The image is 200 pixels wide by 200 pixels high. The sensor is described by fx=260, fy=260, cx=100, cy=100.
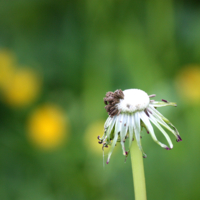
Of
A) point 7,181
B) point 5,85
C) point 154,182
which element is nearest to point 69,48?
point 5,85

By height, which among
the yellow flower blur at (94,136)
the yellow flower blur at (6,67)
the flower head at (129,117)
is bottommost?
the flower head at (129,117)

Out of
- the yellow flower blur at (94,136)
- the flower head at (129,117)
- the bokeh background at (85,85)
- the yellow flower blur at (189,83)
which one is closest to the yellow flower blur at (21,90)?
the bokeh background at (85,85)

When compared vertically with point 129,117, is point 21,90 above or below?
above

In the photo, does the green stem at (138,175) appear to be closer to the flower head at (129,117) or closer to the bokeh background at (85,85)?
the flower head at (129,117)

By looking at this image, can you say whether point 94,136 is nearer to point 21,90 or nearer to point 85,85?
point 85,85

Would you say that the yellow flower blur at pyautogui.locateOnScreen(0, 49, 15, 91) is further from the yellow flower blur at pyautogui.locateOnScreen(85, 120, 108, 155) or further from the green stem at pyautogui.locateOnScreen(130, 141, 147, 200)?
the green stem at pyautogui.locateOnScreen(130, 141, 147, 200)

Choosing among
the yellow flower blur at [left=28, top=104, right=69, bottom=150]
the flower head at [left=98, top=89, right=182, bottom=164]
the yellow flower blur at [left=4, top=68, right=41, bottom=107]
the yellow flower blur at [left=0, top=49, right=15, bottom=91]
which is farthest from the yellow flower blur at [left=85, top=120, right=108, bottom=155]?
the flower head at [left=98, top=89, right=182, bottom=164]

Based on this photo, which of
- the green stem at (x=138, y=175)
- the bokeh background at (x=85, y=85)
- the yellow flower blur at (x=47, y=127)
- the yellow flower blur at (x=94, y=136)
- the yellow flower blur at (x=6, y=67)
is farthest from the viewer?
the yellow flower blur at (x=6, y=67)

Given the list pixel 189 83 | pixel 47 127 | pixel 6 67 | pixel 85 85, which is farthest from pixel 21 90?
pixel 189 83
